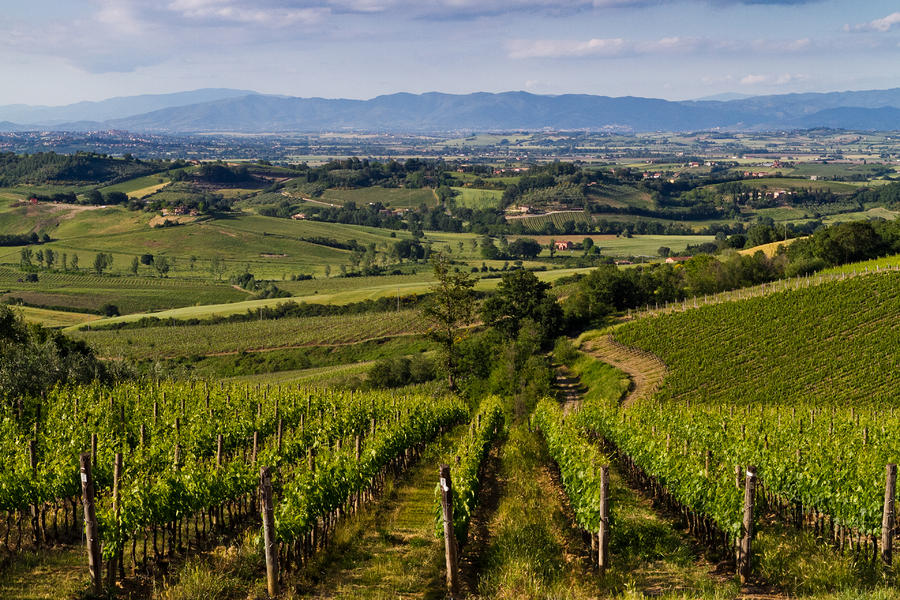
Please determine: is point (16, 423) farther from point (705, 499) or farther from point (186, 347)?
point (186, 347)

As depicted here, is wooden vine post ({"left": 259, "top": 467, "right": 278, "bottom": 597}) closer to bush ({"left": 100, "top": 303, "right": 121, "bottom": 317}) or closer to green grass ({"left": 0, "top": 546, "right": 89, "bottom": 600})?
green grass ({"left": 0, "top": 546, "right": 89, "bottom": 600})

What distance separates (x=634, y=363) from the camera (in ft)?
169

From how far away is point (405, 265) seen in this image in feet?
518

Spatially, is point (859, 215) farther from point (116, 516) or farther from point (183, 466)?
point (116, 516)

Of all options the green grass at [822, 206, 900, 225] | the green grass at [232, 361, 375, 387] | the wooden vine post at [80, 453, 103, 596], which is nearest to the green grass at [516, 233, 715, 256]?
the green grass at [822, 206, 900, 225]

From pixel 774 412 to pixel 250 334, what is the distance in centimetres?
6509

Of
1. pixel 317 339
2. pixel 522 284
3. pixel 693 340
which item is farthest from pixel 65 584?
pixel 317 339

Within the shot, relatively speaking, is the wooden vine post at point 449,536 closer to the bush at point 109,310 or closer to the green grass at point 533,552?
the green grass at point 533,552

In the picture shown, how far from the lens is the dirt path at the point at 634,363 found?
1773 inches

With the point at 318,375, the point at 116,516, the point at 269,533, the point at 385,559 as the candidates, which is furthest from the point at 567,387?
the point at 116,516

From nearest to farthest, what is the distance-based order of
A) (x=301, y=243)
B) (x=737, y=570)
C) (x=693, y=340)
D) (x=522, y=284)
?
1. (x=737, y=570)
2. (x=693, y=340)
3. (x=522, y=284)
4. (x=301, y=243)

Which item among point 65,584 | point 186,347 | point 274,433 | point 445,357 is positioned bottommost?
point 186,347

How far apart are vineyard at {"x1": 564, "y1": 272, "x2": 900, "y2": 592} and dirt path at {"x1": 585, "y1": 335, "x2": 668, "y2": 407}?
0.82 meters

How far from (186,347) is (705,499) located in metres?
71.7
